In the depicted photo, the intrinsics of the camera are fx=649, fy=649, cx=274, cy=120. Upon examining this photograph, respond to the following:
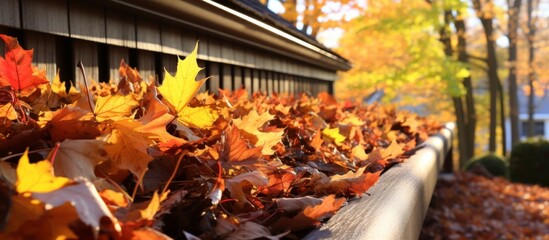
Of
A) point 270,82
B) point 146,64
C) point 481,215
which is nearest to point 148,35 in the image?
point 146,64

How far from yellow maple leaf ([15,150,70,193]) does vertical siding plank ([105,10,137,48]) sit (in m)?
2.08

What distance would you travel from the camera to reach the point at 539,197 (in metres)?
12.7

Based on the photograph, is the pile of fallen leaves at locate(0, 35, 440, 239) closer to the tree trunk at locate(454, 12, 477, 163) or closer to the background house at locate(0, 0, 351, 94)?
the background house at locate(0, 0, 351, 94)

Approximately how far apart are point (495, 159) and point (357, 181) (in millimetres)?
20635

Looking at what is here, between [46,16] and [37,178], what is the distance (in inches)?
67.3

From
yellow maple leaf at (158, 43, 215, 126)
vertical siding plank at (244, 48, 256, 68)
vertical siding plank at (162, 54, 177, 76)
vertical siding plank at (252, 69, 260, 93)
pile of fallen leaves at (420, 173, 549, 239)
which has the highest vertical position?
vertical siding plank at (244, 48, 256, 68)

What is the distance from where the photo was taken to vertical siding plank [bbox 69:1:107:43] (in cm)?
257

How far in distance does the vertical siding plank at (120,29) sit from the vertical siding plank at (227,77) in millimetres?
1567

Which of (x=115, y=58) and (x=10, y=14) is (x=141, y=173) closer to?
(x=10, y=14)

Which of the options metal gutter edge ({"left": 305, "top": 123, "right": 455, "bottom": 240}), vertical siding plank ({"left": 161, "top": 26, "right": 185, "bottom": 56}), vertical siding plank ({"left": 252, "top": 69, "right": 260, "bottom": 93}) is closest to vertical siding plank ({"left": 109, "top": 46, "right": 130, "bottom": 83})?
vertical siding plank ({"left": 161, "top": 26, "right": 185, "bottom": 56})

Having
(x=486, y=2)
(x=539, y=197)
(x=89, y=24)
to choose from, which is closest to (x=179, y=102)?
(x=89, y=24)

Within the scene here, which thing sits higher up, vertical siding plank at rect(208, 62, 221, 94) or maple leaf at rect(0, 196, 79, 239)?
vertical siding plank at rect(208, 62, 221, 94)

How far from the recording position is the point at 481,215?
26.1 feet

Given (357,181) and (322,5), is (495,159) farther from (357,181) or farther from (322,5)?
(357,181)
